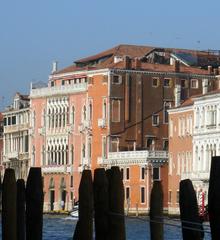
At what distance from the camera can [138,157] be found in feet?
204

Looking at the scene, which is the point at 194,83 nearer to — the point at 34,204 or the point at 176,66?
the point at 176,66

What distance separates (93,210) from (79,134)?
5115 centimetres

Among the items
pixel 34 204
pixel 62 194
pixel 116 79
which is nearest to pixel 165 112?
pixel 116 79

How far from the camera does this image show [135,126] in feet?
211

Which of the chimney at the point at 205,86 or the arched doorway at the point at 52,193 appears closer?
the chimney at the point at 205,86

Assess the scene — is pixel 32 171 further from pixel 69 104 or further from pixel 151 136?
pixel 69 104

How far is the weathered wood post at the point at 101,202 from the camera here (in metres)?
16.1

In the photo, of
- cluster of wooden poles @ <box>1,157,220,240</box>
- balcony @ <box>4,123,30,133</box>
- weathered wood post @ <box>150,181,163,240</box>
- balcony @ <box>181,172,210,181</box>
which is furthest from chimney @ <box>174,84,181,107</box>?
weathered wood post @ <box>150,181,163,240</box>

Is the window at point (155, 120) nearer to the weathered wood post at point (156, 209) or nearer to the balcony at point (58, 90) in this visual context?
the balcony at point (58, 90)

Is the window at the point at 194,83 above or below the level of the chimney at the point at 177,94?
above

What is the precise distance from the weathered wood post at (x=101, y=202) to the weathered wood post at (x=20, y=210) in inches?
87.4

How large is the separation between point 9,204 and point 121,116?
47.4 meters

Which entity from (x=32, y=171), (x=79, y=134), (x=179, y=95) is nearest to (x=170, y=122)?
(x=179, y=95)

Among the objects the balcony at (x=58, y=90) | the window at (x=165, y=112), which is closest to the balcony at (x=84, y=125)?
the balcony at (x=58, y=90)
